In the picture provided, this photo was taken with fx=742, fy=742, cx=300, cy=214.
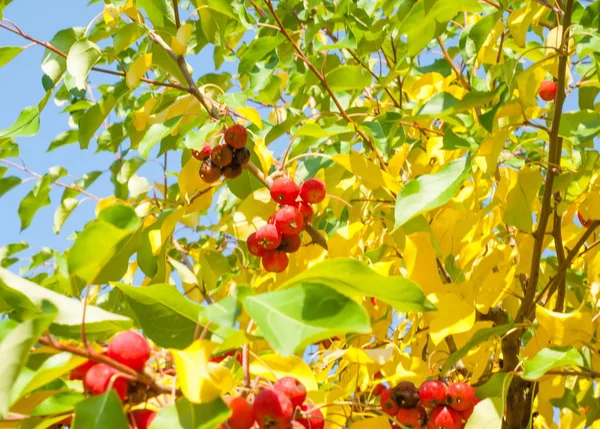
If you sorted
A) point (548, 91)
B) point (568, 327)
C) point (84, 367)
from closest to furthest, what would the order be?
point (84, 367) → point (568, 327) → point (548, 91)

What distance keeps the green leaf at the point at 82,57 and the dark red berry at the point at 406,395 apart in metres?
0.97

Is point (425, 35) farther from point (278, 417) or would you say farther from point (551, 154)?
point (278, 417)

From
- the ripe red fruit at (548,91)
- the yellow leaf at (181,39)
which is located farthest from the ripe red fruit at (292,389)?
the ripe red fruit at (548,91)

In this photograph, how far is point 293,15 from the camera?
278 centimetres

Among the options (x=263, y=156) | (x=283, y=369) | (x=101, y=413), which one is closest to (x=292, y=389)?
(x=283, y=369)

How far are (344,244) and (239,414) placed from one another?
0.67 meters

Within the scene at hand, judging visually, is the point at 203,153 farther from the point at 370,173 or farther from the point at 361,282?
the point at 361,282

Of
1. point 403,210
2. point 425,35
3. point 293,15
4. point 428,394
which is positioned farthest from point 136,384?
point 293,15

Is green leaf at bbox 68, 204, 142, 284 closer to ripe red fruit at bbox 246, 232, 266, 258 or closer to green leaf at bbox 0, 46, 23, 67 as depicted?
ripe red fruit at bbox 246, 232, 266, 258

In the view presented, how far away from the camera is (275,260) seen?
1.79m

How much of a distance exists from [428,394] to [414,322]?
27 cm

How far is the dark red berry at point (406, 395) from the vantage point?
153 centimetres

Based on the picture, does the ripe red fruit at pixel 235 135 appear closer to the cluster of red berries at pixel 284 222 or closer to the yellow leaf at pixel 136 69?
the cluster of red berries at pixel 284 222

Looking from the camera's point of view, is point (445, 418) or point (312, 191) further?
point (312, 191)
